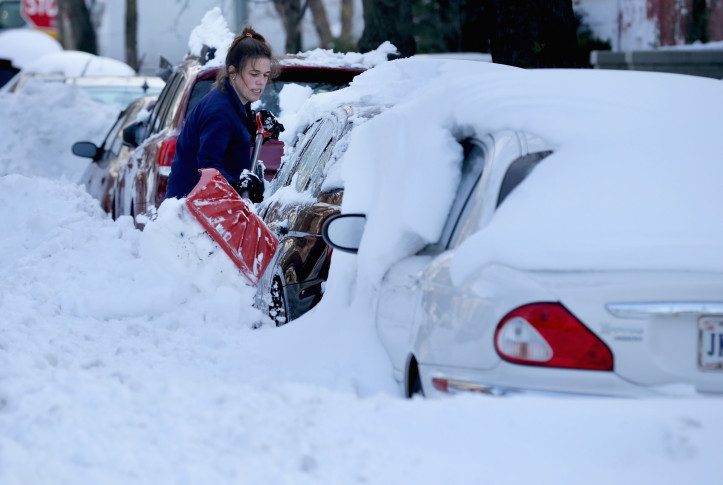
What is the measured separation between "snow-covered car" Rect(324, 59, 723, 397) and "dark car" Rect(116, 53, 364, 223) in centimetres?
398

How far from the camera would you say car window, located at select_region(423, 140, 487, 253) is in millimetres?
4594

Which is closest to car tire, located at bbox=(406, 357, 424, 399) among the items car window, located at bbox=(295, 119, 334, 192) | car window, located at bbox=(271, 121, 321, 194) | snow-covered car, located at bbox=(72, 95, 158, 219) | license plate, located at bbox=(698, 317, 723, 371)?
license plate, located at bbox=(698, 317, 723, 371)

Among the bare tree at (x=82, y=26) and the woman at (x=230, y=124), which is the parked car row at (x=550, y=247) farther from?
the bare tree at (x=82, y=26)

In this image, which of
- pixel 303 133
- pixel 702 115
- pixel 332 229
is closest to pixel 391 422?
pixel 332 229

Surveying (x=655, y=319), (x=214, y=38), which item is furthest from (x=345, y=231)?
(x=214, y=38)

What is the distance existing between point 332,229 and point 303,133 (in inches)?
120

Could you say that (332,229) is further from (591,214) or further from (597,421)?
(597,421)

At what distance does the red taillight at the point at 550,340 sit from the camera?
3854mm

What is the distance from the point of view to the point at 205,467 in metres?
3.74

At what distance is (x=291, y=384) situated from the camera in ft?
14.4

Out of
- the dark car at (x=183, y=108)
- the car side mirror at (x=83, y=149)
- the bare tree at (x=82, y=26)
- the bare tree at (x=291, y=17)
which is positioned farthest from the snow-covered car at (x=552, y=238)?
the bare tree at (x=82, y=26)

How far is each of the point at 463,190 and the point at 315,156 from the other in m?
2.19

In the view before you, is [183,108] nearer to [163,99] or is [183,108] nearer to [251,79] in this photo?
[163,99]

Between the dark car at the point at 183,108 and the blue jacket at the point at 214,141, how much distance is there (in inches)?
24.1
